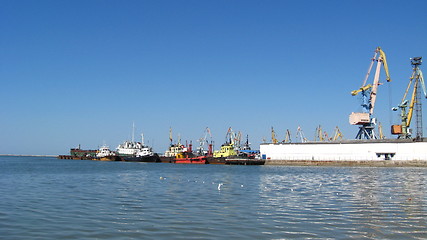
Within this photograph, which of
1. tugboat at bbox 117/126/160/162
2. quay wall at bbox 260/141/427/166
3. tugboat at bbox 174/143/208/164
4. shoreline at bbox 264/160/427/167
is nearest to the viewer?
shoreline at bbox 264/160/427/167

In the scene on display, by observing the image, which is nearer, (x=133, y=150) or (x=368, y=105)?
(x=368, y=105)

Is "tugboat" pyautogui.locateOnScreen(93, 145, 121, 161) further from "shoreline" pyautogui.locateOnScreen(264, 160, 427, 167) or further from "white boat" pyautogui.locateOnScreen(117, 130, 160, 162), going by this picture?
"shoreline" pyautogui.locateOnScreen(264, 160, 427, 167)

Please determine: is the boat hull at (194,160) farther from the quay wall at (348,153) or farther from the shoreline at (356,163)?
the shoreline at (356,163)

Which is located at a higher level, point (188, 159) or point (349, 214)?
point (188, 159)

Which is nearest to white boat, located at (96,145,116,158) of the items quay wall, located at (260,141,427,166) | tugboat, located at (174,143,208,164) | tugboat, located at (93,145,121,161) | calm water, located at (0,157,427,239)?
tugboat, located at (93,145,121,161)

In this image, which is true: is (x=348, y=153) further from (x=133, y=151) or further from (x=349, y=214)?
(x=133, y=151)

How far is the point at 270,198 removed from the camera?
97.1 feet

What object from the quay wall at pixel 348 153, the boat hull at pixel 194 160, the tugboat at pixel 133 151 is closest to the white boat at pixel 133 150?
the tugboat at pixel 133 151

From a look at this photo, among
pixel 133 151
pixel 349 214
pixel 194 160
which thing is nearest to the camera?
pixel 349 214

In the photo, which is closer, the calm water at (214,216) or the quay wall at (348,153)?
the calm water at (214,216)

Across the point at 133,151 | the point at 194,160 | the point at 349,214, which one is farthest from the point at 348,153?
the point at 133,151

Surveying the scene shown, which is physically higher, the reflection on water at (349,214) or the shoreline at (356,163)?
the shoreline at (356,163)

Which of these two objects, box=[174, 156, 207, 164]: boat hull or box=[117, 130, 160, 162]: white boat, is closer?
box=[174, 156, 207, 164]: boat hull

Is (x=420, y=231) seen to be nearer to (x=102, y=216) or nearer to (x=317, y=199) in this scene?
(x=317, y=199)
